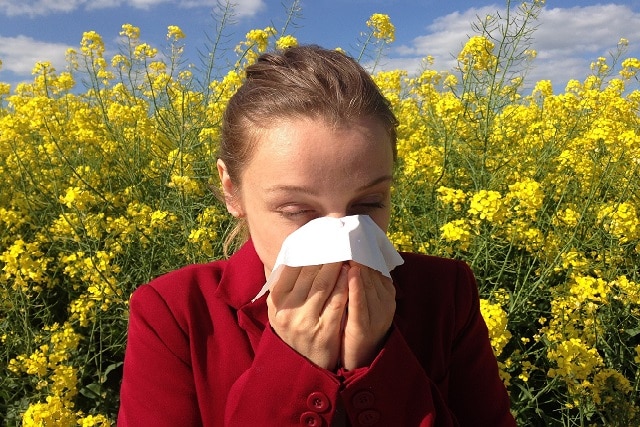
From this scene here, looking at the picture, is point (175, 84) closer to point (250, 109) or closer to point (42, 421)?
point (42, 421)

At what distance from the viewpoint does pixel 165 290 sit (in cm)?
125

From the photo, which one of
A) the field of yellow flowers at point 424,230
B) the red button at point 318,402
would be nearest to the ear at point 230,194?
the red button at point 318,402

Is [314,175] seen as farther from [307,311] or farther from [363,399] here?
[363,399]

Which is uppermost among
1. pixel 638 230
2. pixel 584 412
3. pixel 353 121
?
pixel 353 121

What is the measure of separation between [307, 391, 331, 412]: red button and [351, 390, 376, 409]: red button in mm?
42

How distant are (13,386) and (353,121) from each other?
6.66 feet

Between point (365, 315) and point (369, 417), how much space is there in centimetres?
16

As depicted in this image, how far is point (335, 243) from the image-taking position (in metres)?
1.01

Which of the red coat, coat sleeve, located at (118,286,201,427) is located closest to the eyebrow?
the red coat

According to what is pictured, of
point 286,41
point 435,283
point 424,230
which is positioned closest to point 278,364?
point 435,283

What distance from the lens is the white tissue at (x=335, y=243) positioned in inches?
39.4

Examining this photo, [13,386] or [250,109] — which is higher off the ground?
[250,109]

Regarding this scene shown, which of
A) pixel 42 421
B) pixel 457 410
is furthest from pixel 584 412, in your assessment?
pixel 42 421

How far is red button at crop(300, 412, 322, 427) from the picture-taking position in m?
1.04
